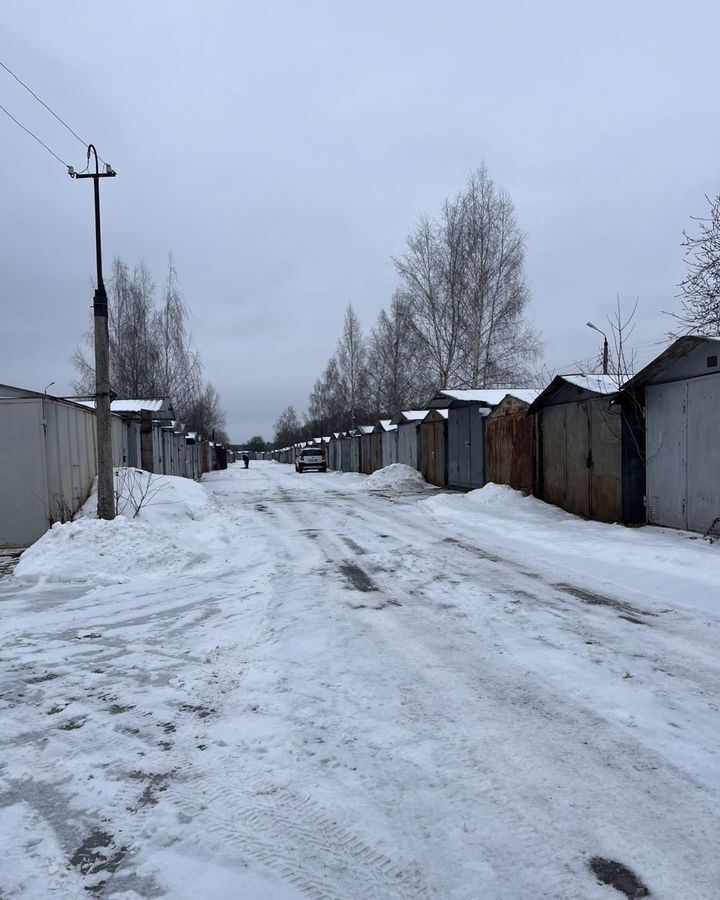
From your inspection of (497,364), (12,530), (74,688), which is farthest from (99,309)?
(497,364)

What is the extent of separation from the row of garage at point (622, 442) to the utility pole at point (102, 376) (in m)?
8.63

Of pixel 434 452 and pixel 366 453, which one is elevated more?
pixel 366 453

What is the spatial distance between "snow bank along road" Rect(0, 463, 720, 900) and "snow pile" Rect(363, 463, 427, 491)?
15862mm

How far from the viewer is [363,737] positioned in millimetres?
3291

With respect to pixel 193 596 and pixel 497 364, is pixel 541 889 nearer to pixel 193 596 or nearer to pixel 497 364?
pixel 193 596

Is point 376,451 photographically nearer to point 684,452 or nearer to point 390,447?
point 390,447

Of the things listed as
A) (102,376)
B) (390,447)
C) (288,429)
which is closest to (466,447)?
(390,447)

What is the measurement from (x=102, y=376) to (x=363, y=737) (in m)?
7.27

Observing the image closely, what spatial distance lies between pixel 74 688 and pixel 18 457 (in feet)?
23.7

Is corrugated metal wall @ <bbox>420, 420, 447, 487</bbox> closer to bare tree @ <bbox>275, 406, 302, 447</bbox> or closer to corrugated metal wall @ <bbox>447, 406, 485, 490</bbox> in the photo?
corrugated metal wall @ <bbox>447, 406, 485, 490</bbox>

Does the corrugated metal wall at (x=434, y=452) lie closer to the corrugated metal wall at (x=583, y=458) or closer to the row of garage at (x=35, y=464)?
the corrugated metal wall at (x=583, y=458)

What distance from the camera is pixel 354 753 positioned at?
3.13 metres

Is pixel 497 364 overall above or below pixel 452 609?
above

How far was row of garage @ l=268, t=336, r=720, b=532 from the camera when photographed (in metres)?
9.29
